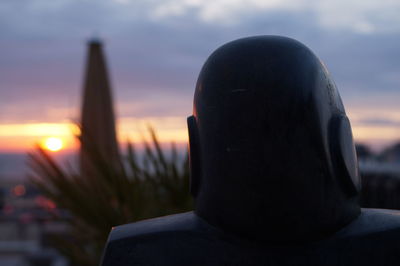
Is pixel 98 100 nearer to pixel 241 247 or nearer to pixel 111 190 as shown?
pixel 111 190

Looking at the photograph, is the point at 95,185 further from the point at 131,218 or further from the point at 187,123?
the point at 187,123

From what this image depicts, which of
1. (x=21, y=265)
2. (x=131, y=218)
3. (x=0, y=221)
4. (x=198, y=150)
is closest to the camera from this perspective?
(x=198, y=150)

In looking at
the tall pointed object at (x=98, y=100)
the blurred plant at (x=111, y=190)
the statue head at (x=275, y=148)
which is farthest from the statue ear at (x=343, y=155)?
the tall pointed object at (x=98, y=100)

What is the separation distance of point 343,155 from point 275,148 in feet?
0.48

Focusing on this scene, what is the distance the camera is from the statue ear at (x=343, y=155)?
1055 millimetres

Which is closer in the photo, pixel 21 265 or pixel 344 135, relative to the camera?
pixel 344 135

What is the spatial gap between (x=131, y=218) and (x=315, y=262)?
1885 mm

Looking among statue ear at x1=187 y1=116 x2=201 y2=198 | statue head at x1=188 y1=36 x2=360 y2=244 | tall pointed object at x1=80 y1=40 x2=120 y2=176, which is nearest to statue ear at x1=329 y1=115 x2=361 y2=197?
statue head at x1=188 y1=36 x2=360 y2=244

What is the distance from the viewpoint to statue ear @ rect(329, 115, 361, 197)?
3.46 feet

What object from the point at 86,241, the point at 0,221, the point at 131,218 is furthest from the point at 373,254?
the point at 0,221

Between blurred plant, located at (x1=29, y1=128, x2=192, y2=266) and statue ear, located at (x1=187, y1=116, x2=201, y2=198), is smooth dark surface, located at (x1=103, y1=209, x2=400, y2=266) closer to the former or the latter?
statue ear, located at (x1=187, y1=116, x2=201, y2=198)

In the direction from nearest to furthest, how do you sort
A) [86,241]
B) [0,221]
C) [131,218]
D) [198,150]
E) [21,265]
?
[198,150] → [131,218] → [86,241] → [21,265] → [0,221]

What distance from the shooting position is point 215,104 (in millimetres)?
1084

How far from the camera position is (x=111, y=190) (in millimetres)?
2889
